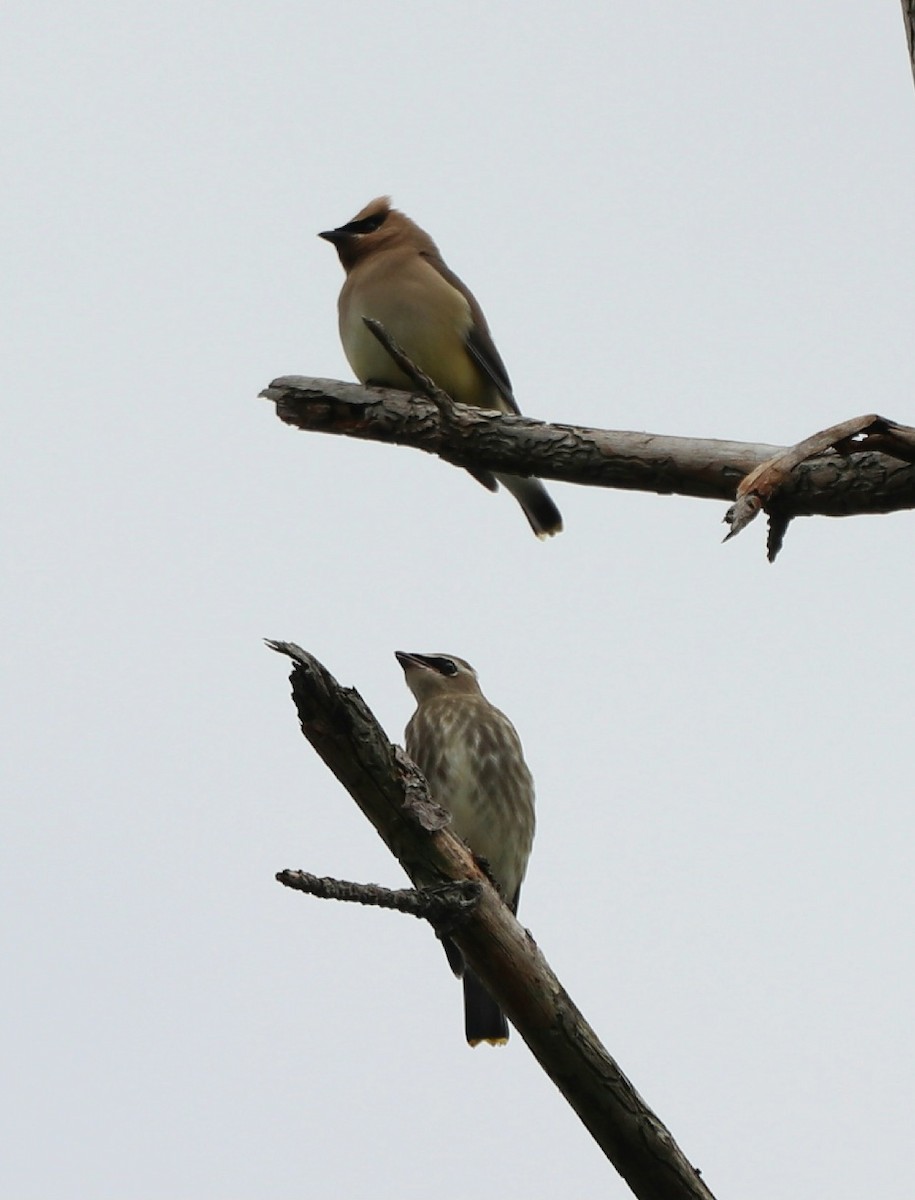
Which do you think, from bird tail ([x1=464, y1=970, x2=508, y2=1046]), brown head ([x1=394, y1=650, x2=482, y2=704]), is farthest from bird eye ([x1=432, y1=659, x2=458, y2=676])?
bird tail ([x1=464, y1=970, x2=508, y2=1046])

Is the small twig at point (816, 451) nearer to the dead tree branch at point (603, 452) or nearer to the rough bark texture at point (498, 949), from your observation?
the dead tree branch at point (603, 452)

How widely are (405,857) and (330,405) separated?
1.89 meters

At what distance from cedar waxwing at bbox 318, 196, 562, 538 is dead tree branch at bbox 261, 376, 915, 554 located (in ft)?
5.12

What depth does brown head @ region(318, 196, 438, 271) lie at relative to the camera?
7.16 meters

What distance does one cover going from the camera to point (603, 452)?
4082 mm

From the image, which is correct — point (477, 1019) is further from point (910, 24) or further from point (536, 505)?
point (910, 24)

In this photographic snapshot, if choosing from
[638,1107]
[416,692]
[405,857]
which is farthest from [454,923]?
[416,692]

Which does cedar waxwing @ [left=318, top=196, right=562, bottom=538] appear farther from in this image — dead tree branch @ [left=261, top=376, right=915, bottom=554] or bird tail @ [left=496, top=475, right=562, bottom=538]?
dead tree branch @ [left=261, top=376, right=915, bottom=554]

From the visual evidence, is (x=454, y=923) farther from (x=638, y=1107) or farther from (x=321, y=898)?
(x=638, y=1107)

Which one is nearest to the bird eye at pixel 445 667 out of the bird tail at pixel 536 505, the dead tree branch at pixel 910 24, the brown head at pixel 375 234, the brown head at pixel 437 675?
the brown head at pixel 437 675

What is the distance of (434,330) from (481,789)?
1.88 metres

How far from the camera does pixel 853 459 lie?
3584mm

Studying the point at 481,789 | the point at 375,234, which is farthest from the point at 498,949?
the point at 375,234

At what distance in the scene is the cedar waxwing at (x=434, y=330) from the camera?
262 inches
